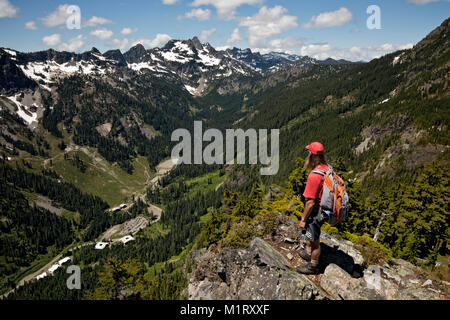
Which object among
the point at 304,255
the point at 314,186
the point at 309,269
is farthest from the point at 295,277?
the point at 314,186

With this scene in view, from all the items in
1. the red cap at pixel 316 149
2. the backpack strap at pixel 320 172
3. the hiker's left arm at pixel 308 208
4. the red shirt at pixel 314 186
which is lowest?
the hiker's left arm at pixel 308 208

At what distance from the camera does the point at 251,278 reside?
1379cm

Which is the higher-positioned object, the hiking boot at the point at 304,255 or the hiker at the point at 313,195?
the hiker at the point at 313,195

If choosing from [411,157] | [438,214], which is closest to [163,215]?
[411,157]

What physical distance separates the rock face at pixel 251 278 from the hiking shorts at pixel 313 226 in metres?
2.39

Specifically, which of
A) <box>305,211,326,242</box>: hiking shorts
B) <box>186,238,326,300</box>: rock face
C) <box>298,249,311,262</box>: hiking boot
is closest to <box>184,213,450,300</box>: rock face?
<box>186,238,326,300</box>: rock face

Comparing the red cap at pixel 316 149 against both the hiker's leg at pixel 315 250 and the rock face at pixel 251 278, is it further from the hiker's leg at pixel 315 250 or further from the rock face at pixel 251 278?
the rock face at pixel 251 278

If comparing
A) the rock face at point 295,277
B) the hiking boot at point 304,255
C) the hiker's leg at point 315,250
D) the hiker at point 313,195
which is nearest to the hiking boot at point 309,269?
the rock face at point 295,277

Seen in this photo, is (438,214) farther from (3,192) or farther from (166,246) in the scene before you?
(3,192)

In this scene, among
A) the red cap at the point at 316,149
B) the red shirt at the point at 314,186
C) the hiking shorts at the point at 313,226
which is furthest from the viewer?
the hiking shorts at the point at 313,226

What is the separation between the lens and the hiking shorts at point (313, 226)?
36.1ft

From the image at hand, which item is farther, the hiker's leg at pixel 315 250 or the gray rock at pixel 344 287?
the hiker's leg at pixel 315 250

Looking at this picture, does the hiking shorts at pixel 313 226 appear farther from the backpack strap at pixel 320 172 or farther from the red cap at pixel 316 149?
the red cap at pixel 316 149

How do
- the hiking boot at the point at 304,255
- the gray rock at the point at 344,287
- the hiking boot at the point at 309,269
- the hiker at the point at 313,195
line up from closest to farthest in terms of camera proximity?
1. the hiker at the point at 313,195
2. the gray rock at the point at 344,287
3. the hiking boot at the point at 309,269
4. the hiking boot at the point at 304,255
